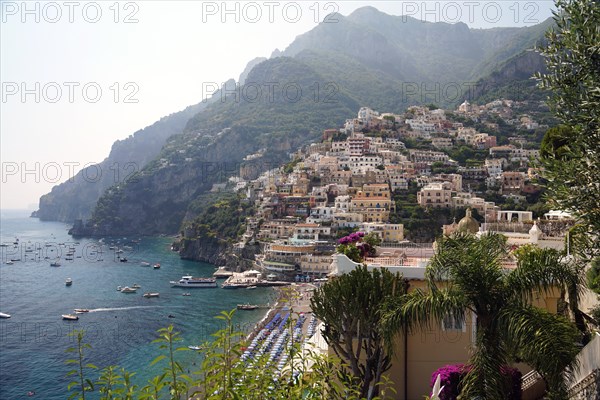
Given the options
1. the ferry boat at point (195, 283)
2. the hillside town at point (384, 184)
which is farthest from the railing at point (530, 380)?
the ferry boat at point (195, 283)

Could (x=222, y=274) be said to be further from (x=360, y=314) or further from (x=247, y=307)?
(x=360, y=314)

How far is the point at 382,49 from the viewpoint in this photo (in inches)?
7766

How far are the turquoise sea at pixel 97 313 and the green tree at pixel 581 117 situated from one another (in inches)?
405

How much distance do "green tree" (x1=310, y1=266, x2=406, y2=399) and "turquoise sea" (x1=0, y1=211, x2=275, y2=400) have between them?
565cm

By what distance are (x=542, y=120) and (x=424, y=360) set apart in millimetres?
105630

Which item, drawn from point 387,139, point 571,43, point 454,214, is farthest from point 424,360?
point 387,139

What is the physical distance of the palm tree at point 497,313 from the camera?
18.8 ft

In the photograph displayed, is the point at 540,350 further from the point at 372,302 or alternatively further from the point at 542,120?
the point at 542,120

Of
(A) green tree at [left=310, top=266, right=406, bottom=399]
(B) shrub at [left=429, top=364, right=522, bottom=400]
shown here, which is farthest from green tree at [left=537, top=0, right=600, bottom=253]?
(A) green tree at [left=310, top=266, right=406, bottom=399]

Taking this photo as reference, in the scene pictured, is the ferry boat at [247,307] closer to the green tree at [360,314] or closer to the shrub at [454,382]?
the green tree at [360,314]

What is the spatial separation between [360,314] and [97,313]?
39418 mm

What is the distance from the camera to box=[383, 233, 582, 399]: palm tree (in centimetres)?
573

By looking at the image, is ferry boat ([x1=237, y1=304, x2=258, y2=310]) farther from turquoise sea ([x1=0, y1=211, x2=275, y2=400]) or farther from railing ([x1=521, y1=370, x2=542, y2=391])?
railing ([x1=521, y1=370, x2=542, y2=391])

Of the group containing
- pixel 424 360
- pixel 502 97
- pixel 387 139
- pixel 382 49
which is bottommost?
pixel 424 360
